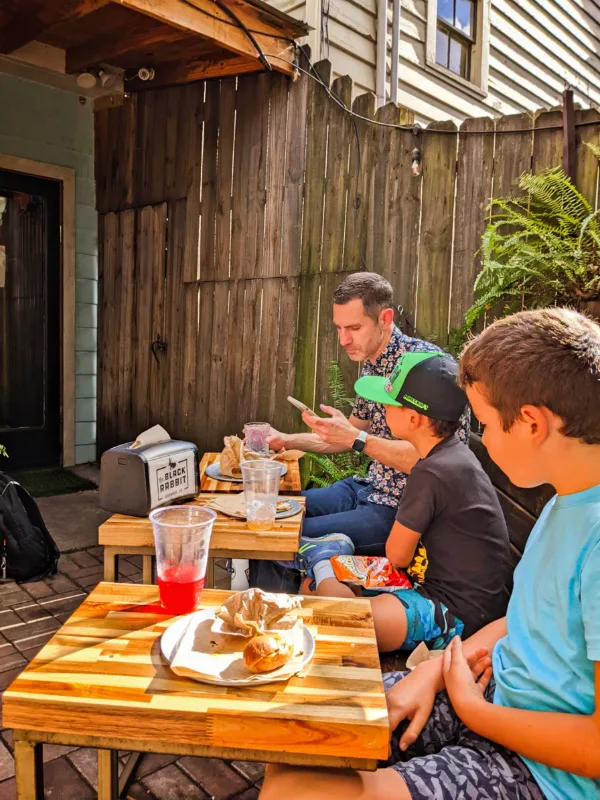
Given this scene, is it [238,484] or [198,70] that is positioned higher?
[198,70]

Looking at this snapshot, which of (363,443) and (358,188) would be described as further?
(358,188)

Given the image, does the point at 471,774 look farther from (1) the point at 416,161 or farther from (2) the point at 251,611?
(1) the point at 416,161

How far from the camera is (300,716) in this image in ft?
3.38

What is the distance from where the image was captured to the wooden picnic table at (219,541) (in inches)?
73.5

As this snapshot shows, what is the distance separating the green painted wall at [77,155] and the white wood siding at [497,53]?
7.99ft

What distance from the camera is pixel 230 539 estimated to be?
190 centimetres

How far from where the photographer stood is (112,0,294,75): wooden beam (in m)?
4.10

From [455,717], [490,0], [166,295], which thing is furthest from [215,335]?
[490,0]

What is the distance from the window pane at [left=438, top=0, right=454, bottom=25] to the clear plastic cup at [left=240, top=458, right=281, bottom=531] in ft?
20.5

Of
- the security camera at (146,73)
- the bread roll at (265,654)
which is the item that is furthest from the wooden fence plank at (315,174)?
the bread roll at (265,654)

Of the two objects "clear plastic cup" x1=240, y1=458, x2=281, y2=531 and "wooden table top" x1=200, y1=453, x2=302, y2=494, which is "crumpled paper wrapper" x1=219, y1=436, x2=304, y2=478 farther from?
"clear plastic cup" x1=240, y1=458, x2=281, y2=531

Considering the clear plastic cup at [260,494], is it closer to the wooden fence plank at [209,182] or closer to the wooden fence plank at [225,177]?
the wooden fence plank at [225,177]

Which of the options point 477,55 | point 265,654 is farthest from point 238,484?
point 477,55

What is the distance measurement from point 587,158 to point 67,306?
5079mm
